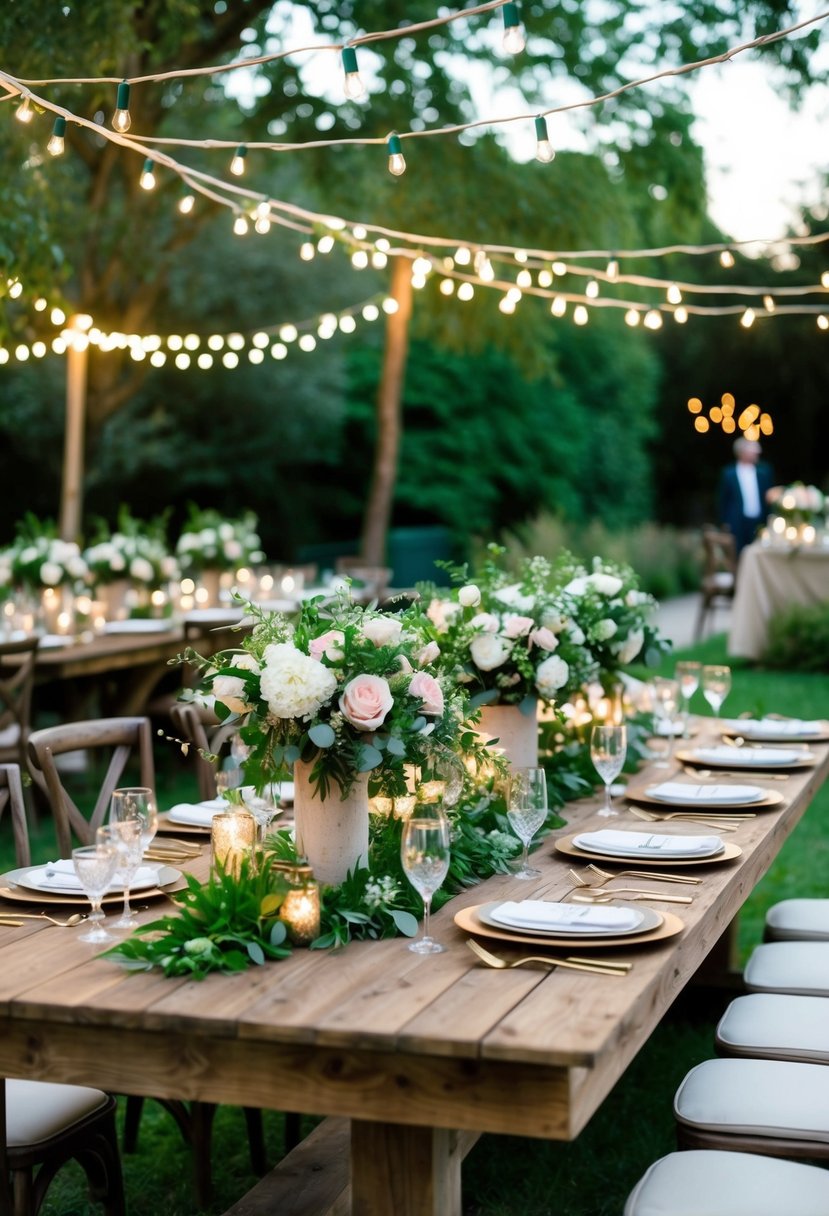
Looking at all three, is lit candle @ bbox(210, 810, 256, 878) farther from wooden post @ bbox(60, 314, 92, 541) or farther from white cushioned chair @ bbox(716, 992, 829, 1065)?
wooden post @ bbox(60, 314, 92, 541)

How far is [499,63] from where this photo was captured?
37.5 ft

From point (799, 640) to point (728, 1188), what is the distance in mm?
9691

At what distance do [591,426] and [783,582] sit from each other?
1101cm

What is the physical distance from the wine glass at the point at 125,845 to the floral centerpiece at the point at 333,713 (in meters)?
0.24

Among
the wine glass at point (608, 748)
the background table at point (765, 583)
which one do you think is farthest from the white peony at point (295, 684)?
the background table at point (765, 583)

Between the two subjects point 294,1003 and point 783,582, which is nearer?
point 294,1003

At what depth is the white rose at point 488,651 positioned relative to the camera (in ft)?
11.2

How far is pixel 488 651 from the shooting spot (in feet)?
11.3

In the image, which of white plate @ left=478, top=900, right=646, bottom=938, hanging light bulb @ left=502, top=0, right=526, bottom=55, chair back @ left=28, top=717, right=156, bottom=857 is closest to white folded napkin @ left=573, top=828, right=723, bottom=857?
white plate @ left=478, top=900, right=646, bottom=938

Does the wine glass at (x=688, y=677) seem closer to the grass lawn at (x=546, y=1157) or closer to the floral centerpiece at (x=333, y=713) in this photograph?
the grass lawn at (x=546, y=1157)

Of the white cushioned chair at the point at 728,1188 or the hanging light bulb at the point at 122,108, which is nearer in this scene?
the white cushioned chair at the point at 728,1188

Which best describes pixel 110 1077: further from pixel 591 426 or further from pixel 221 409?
pixel 591 426

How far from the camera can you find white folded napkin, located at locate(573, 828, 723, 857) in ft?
9.86

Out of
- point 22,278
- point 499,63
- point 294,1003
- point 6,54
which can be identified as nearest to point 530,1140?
point 294,1003
